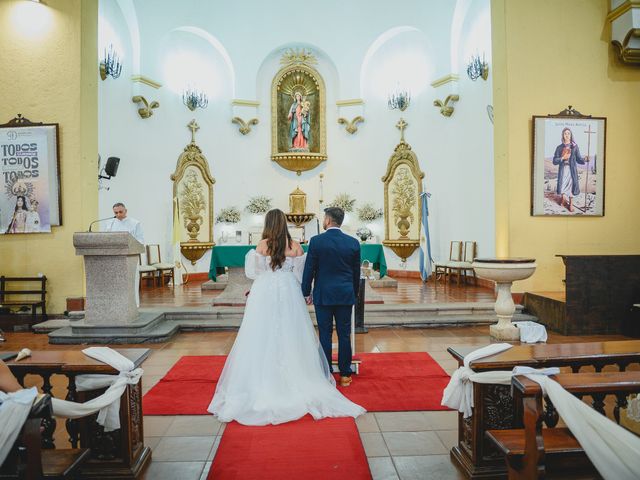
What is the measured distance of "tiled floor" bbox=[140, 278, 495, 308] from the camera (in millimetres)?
7641

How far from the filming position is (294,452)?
281cm

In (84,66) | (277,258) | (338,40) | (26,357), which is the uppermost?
(338,40)

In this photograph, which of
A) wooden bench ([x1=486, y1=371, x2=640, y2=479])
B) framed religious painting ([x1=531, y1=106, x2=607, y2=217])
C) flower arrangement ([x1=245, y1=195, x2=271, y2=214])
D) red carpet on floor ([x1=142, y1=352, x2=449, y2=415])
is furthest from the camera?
flower arrangement ([x1=245, y1=195, x2=271, y2=214])

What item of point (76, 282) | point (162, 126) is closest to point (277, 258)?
point (76, 282)

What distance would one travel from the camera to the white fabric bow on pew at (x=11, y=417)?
174 centimetres

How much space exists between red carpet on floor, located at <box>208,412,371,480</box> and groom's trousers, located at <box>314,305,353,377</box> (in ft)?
2.75

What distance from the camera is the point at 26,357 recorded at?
266 cm

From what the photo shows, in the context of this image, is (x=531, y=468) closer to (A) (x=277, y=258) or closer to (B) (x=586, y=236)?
(A) (x=277, y=258)

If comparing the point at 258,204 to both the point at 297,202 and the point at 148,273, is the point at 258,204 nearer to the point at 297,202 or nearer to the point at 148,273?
the point at 297,202

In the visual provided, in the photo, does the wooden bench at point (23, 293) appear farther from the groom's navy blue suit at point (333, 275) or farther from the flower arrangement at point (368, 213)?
the flower arrangement at point (368, 213)

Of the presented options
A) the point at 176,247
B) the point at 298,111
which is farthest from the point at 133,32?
the point at 176,247

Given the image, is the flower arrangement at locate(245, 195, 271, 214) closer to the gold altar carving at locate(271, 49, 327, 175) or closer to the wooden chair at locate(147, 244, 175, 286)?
the gold altar carving at locate(271, 49, 327, 175)

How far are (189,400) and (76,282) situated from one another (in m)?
4.00

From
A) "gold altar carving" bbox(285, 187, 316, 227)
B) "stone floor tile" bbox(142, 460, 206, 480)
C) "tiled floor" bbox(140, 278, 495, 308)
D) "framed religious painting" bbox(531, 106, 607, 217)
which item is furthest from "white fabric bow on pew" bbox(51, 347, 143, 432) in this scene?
"gold altar carving" bbox(285, 187, 316, 227)
